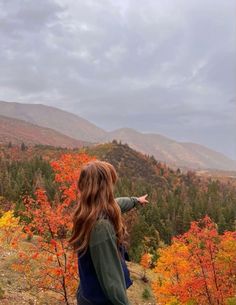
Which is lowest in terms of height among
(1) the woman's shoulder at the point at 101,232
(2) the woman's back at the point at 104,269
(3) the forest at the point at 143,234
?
(3) the forest at the point at 143,234

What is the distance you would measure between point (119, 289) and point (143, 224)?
65.3 m

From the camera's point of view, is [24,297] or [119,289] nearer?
Result: [119,289]

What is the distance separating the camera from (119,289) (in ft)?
14.9

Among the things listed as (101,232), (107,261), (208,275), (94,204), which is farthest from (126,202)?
(208,275)

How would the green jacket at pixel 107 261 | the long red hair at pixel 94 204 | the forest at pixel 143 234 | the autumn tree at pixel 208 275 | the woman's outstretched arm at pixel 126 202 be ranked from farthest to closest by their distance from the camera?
the autumn tree at pixel 208 275
the forest at pixel 143 234
the woman's outstretched arm at pixel 126 202
the long red hair at pixel 94 204
the green jacket at pixel 107 261

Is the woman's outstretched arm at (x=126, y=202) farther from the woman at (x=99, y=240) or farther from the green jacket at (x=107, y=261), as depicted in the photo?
the green jacket at (x=107, y=261)

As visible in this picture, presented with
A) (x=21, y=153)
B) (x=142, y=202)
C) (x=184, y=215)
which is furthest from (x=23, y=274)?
Result: (x=21, y=153)

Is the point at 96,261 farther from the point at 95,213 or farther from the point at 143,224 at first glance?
the point at 143,224

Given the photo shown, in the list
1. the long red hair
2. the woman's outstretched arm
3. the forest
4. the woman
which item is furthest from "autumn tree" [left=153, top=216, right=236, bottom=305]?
the long red hair

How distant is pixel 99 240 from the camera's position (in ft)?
15.2

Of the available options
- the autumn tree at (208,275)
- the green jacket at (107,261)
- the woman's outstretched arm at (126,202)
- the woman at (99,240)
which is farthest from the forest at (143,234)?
the green jacket at (107,261)

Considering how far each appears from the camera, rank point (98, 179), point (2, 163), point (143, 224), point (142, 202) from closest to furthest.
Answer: point (98, 179) → point (142, 202) → point (143, 224) → point (2, 163)

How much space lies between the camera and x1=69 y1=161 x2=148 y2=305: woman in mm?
4594

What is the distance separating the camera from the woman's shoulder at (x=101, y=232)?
4.64 meters
